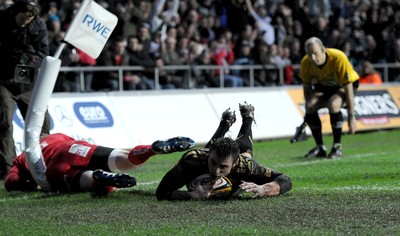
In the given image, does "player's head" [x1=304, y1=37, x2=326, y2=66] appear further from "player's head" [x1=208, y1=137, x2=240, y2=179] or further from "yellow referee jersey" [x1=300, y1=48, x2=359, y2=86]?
"player's head" [x1=208, y1=137, x2=240, y2=179]

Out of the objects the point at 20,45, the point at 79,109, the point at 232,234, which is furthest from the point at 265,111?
the point at 232,234

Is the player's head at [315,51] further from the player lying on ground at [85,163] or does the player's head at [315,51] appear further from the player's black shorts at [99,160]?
the player's black shorts at [99,160]

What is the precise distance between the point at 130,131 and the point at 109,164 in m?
7.79

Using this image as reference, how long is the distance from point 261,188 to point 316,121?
683 centimetres

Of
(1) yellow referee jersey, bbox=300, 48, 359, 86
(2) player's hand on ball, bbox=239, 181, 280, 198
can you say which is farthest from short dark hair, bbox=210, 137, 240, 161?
(1) yellow referee jersey, bbox=300, 48, 359, 86

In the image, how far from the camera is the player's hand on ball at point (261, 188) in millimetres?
9180

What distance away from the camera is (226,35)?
75.8ft

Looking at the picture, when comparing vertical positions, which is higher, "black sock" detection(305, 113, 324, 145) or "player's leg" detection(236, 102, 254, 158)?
"player's leg" detection(236, 102, 254, 158)

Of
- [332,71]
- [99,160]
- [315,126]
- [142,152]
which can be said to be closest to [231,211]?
[142,152]

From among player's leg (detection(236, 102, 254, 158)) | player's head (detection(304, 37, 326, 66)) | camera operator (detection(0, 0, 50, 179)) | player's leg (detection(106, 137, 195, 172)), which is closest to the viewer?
player's leg (detection(106, 137, 195, 172))

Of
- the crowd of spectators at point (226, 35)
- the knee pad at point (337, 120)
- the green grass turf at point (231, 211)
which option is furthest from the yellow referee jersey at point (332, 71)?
the crowd of spectators at point (226, 35)

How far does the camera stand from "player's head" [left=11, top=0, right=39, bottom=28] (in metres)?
12.4

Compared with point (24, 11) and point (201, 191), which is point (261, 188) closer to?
point (201, 191)

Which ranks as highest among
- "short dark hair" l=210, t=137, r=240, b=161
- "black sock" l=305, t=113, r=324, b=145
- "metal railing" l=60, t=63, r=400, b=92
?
"short dark hair" l=210, t=137, r=240, b=161
